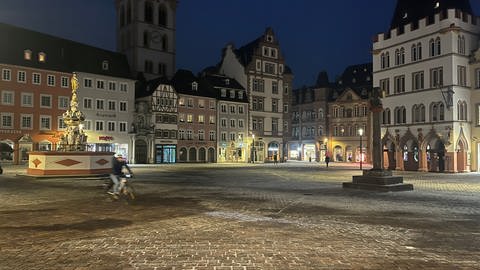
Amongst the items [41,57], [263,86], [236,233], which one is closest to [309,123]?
[263,86]

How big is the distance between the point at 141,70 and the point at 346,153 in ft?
134

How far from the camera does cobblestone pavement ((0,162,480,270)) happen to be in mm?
7949

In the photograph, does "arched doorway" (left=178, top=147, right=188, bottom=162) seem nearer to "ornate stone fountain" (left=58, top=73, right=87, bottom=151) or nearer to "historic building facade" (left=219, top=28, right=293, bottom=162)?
"historic building facade" (left=219, top=28, right=293, bottom=162)

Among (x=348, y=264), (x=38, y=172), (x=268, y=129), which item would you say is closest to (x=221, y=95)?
(x=268, y=129)

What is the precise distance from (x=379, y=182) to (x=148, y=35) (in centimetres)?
6543

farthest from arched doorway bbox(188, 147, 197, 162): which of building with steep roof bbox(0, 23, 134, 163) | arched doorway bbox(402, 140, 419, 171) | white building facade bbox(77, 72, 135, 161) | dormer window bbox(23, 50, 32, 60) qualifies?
arched doorway bbox(402, 140, 419, 171)

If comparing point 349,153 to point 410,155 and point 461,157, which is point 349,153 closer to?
point 410,155

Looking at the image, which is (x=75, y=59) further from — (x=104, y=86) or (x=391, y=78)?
(x=391, y=78)

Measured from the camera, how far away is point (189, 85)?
238 ft

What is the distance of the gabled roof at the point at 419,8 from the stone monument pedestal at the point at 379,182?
31.6 meters

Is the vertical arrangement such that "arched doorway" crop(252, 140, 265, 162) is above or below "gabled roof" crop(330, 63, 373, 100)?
below

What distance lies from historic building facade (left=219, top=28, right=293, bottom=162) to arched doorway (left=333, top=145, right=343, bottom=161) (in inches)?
434

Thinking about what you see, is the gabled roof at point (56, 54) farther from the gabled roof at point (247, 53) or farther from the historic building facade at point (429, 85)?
the historic building facade at point (429, 85)

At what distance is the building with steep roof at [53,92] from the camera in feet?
177
